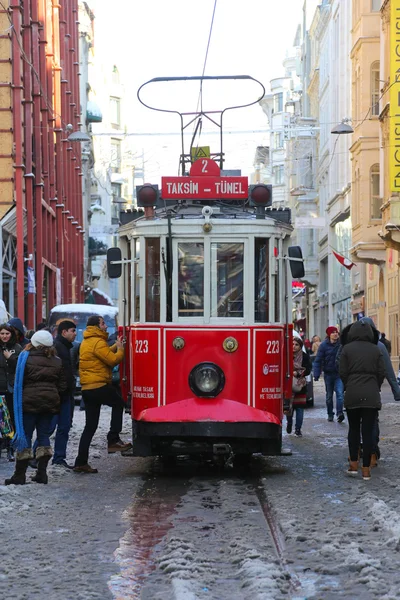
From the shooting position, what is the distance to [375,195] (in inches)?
1826

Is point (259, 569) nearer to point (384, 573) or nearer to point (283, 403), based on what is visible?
point (384, 573)

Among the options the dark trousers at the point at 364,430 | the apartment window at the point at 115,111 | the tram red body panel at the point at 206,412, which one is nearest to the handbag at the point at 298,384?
the dark trousers at the point at 364,430

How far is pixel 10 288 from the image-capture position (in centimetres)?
3938

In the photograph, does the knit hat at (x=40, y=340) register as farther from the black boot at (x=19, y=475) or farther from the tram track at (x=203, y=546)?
the tram track at (x=203, y=546)

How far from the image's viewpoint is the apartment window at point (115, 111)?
122688 mm

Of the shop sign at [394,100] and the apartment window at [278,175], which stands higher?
the apartment window at [278,175]

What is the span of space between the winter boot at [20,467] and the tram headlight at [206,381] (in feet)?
6.22

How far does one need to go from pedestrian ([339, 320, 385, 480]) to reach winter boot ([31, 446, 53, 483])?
3.24 m

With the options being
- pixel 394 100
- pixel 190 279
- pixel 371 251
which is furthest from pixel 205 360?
pixel 371 251

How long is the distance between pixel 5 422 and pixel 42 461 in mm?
2361

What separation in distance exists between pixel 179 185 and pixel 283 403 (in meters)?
2.69

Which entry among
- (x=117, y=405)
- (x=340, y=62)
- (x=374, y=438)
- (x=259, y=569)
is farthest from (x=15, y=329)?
(x=340, y=62)

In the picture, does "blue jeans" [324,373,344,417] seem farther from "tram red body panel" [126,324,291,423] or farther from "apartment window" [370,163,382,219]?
"apartment window" [370,163,382,219]

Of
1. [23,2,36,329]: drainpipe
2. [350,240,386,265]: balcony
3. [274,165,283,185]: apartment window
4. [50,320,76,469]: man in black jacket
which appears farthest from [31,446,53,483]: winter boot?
[274,165,283,185]: apartment window
